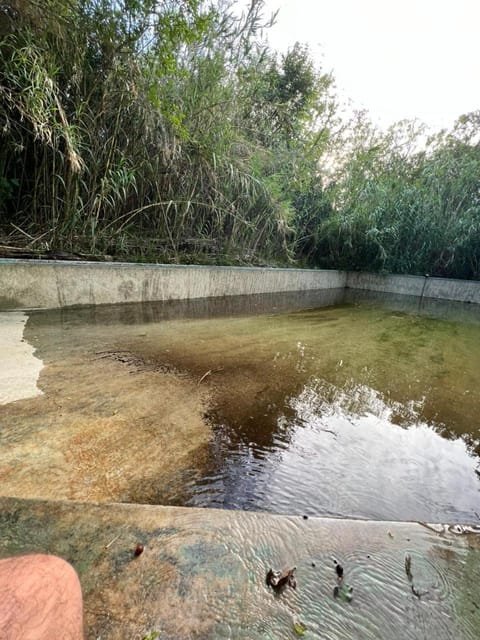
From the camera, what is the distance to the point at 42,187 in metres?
2.94

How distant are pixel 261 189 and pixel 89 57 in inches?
104

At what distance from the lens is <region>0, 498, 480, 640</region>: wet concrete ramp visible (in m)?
0.59

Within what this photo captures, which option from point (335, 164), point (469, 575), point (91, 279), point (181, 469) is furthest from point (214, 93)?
point (335, 164)

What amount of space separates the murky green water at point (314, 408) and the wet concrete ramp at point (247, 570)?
0.12 metres

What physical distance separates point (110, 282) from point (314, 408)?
274cm

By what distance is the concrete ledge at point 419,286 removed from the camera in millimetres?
7551

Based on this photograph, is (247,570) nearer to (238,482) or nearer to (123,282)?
A: (238,482)

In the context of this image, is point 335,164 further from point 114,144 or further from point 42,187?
point 42,187

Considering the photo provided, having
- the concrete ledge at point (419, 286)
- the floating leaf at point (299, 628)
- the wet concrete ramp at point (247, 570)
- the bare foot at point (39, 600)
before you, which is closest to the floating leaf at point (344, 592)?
the wet concrete ramp at point (247, 570)

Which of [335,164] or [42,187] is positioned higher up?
[335,164]

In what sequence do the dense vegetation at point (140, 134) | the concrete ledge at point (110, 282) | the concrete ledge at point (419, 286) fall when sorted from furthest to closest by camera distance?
the concrete ledge at point (419, 286) → the concrete ledge at point (110, 282) → the dense vegetation at point (140, 134)

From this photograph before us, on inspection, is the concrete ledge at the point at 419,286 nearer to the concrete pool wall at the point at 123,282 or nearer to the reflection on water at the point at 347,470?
the concrete pool wall at the point at 123,282

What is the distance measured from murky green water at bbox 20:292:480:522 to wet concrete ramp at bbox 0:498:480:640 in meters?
0.12

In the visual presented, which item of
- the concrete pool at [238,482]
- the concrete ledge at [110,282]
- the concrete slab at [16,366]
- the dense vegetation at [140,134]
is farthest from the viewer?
the concrete ledge at [110,282]
